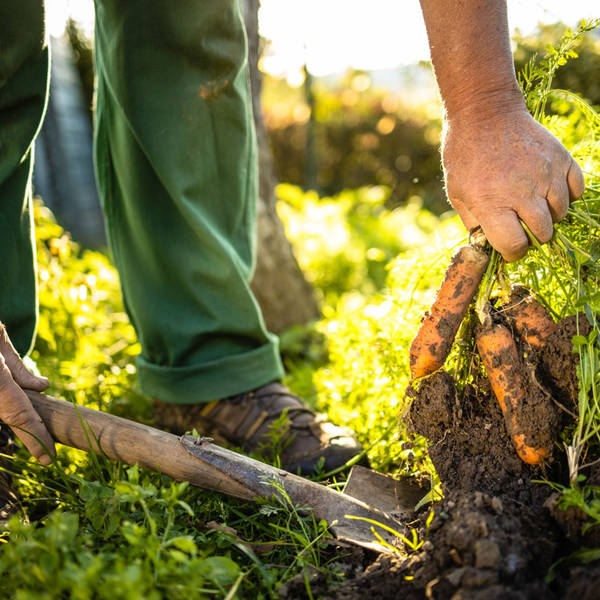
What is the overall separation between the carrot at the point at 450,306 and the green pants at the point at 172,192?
2.80ft

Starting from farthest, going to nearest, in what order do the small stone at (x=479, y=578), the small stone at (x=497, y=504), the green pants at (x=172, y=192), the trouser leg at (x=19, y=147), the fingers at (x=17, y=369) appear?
the green pants at (x=172, y=192)
the trouser leg at (x=19, y=147)
the fingers at (x=17, y=369)
the small stone at (x=497, y=504)
the small stone at (x=479, y=578)

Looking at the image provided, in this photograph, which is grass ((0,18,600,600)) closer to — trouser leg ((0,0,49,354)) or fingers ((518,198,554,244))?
fingers ((518,198,554,244))

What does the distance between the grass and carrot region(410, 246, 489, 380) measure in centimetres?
11

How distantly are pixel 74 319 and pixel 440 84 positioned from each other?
2209 mm

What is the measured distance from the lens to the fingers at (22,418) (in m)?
1.56

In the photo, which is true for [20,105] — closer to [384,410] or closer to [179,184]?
[179,184]

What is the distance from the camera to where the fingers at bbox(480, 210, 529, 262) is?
1408 millimetres

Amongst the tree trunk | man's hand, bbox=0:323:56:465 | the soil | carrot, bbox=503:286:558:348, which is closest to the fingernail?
man's hand, bbox=0:323:56:465

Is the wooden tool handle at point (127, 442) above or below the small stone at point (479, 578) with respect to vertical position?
above

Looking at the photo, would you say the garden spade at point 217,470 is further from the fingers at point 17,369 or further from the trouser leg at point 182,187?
the trouser leg at point 182,187

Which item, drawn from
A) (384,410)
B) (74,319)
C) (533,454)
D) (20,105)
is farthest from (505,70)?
(74,319)

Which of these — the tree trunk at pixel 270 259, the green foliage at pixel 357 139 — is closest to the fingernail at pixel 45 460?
the tree trunk at pixel 270 259

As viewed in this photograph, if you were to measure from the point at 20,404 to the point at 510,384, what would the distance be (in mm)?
1266

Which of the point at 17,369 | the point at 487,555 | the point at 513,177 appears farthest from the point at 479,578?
the point at 17,369
